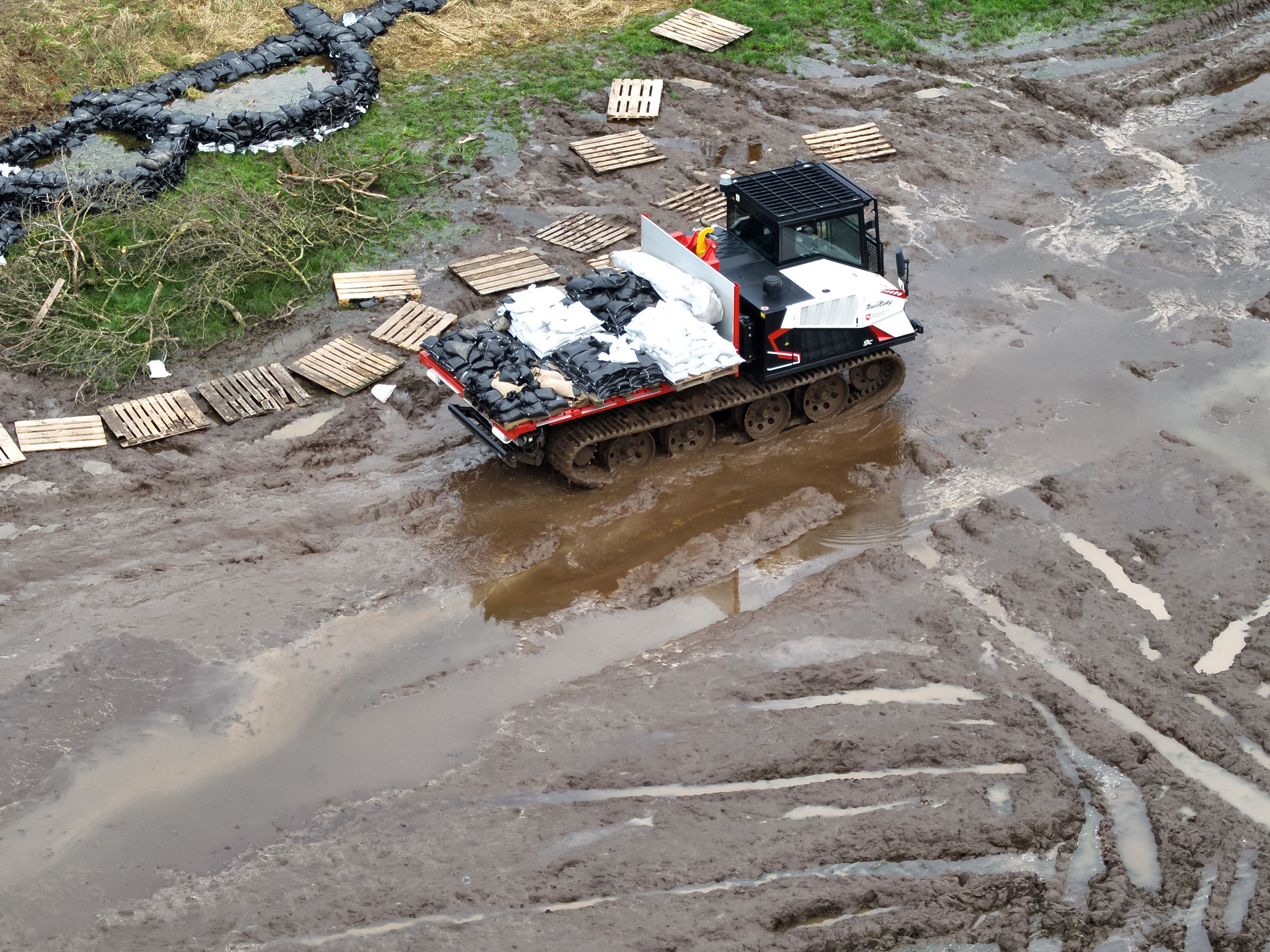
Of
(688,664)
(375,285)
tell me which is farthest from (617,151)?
(688,664)

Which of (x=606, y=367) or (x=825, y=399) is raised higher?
(x=606, y=367)

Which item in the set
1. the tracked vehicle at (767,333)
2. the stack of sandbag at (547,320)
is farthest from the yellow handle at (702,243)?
the stack of sandbag at (547,320)

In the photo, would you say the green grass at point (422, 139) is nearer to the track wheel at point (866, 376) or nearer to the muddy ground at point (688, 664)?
A: the muddy ground at point (688, 664)

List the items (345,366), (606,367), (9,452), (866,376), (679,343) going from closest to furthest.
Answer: (606,367), (679,343), (9,452), (866,376), (345,366)

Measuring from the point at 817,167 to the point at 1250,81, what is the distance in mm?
11688

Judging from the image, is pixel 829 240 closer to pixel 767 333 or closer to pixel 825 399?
pixel 767 333

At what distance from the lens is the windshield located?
12578 millimetres

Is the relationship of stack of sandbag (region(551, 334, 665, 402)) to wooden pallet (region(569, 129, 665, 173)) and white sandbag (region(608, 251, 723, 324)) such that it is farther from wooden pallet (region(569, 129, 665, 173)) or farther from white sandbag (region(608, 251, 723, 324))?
wooden pallet (region(569, 129, 665, 173))

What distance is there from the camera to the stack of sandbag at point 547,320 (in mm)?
11773

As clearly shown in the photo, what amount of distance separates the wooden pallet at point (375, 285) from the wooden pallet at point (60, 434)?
11.4ft

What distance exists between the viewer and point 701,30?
69.6ft

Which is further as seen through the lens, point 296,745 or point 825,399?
point 825,399

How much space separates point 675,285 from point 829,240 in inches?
74.8

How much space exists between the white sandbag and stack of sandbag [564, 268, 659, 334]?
4.3 inches
